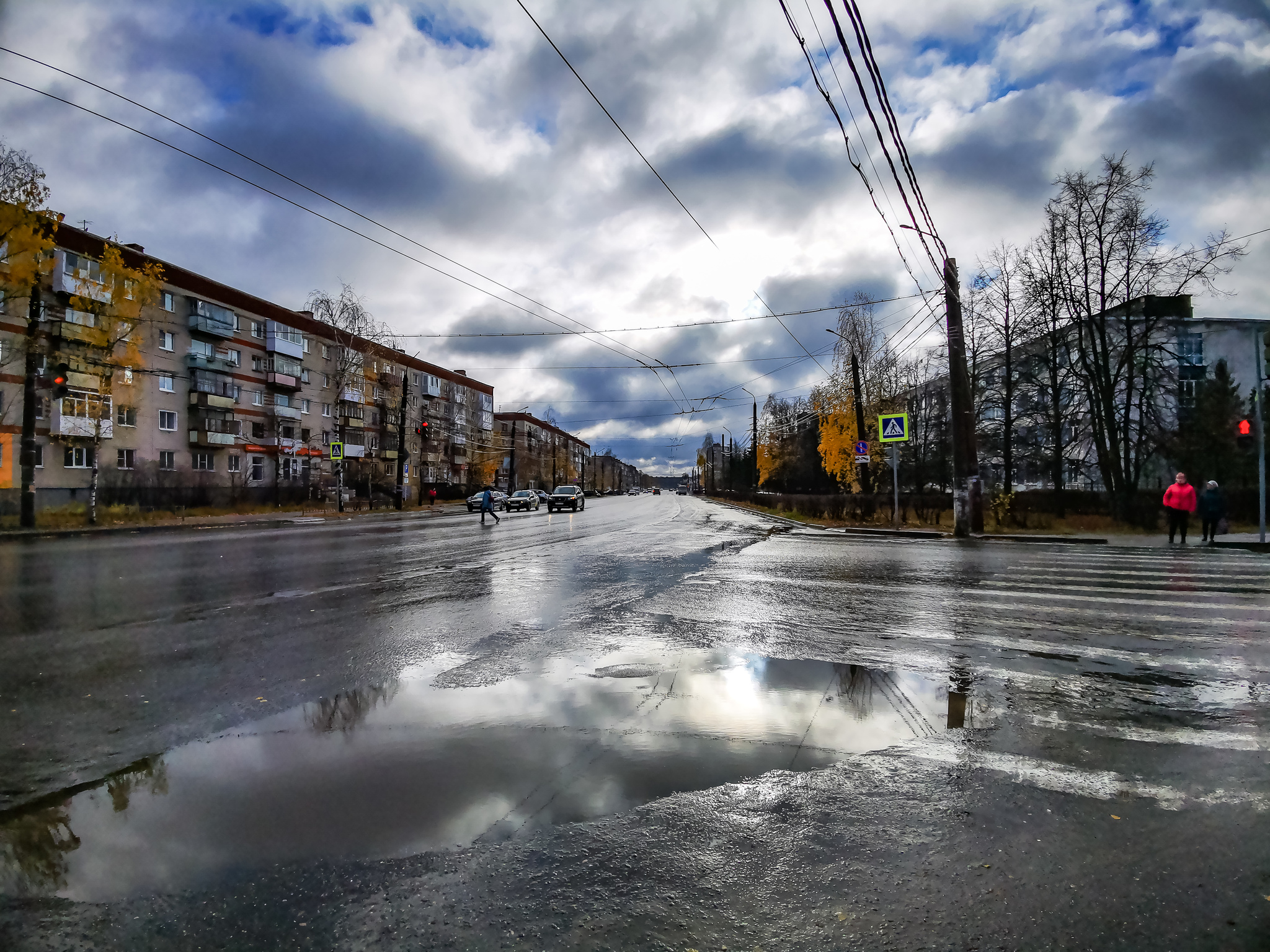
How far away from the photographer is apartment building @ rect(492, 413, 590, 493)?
9961cm

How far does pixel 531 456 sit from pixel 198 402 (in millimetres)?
68883

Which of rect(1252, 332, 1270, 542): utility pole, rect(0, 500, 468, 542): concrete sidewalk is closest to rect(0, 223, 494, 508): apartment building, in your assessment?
rect(0, 500, 468, 542): concrete sidewalk

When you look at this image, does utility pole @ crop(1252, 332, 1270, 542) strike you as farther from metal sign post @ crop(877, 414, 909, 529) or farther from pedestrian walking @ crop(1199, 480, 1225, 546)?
metal sign post @ crop(877, 414, 909, 529)

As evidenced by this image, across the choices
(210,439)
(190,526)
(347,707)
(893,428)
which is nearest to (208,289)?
(210,439)

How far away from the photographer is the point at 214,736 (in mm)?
4383

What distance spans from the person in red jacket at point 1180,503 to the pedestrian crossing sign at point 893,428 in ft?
23.7

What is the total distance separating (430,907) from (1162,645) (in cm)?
722

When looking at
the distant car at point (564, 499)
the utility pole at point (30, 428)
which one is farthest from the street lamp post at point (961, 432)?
the utility pole at point (30, 428)

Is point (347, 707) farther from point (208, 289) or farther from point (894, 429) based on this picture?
point (208, 289)

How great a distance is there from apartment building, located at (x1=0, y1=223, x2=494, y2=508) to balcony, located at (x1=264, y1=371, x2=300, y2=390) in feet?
0.57

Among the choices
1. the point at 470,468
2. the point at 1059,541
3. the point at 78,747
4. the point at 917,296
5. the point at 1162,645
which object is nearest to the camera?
the point at 78,747

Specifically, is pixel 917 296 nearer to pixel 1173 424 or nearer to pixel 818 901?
pixel 818 901

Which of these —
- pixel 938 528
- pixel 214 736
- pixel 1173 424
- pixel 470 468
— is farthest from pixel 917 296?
pixel 470 468

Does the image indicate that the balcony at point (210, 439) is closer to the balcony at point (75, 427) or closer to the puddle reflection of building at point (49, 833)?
the balcony at point (75, 427)
